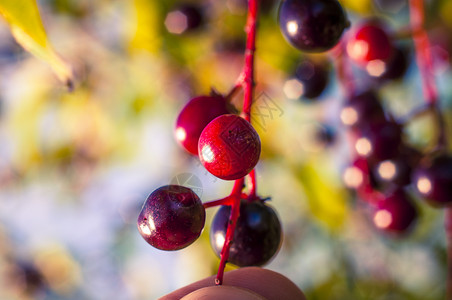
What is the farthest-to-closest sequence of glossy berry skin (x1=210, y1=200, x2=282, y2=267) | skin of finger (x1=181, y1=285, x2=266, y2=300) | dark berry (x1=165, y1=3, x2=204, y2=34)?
dark berry (x1=165, y1=3, x2=204, y2=34)
glossy berry skin (x1=210, y1=200, x2=282, y2=267)
skin of finger (x1=181, y1=285, x2=266, y2=300)

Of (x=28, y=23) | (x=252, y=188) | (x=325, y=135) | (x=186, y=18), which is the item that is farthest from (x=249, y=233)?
(x=325, y=135)

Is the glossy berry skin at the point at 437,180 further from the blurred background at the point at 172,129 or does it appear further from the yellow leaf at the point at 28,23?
the yellow leaf at the point at 28,23

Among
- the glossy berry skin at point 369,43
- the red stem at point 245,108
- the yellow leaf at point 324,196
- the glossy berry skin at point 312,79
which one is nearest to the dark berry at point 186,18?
the glossy berry skin at point 312,79

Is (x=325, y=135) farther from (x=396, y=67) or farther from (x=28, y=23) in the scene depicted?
(x=28, y=23)

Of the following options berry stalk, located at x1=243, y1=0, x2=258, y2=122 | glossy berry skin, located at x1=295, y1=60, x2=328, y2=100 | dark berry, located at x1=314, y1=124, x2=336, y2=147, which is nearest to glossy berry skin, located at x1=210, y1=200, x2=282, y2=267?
berry stalk, located at x1=243, y1=0, x2=258, y2=122

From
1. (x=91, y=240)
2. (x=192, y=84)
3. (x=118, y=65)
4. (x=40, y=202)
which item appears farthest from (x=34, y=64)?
(x=91, y=240)

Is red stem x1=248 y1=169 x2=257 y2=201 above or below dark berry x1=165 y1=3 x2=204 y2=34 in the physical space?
below

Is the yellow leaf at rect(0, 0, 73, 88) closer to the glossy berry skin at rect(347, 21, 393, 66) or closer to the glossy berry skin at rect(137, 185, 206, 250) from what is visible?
the glossy berry skin at rect(137, 185, 206, 250)

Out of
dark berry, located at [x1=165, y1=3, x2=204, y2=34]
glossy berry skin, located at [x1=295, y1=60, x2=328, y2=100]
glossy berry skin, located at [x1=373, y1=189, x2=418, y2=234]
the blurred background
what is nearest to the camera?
glossy berry skin, located at [x1=373, y1=189, x2=418, y2=234]
